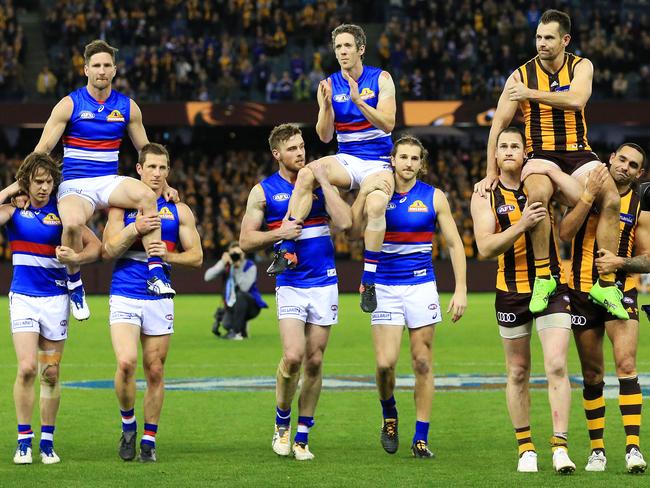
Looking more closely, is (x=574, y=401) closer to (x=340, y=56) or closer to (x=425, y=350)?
(x=425, y=350)

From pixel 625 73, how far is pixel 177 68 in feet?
45.5

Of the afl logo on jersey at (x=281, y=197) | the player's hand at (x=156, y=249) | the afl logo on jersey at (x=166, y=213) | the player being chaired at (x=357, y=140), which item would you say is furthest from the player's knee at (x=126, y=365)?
the afl logo on jersey at (x=281, y=197)

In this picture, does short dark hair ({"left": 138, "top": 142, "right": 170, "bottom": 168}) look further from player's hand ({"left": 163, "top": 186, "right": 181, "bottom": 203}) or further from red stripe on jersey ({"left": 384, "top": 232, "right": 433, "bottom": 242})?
red stripe on jersey ({"left": 384, "top": 232, "right": 433, "bottom": 242})

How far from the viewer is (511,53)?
4062 centimetres

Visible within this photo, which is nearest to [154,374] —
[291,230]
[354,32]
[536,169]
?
[291,230]

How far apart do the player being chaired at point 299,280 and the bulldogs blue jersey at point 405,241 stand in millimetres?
388

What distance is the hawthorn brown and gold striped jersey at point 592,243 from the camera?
983 cm

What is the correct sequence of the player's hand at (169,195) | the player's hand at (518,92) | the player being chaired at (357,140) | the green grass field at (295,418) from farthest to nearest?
the player's hand at (169,195) → the player being chaired at (357,140) → the player's hand at (518,92) → the green grass field at (295,418)

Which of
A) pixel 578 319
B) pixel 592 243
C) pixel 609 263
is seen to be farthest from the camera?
pixel 592 243

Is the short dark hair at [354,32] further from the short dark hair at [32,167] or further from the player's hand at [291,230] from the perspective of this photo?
the short dark hair at [32,167]

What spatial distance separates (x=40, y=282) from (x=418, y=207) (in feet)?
10.2

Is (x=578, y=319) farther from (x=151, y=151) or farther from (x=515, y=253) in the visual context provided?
(x=151, y=151)

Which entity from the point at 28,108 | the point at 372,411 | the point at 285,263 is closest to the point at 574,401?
the point at 372,411

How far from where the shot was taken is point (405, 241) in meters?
10.8
